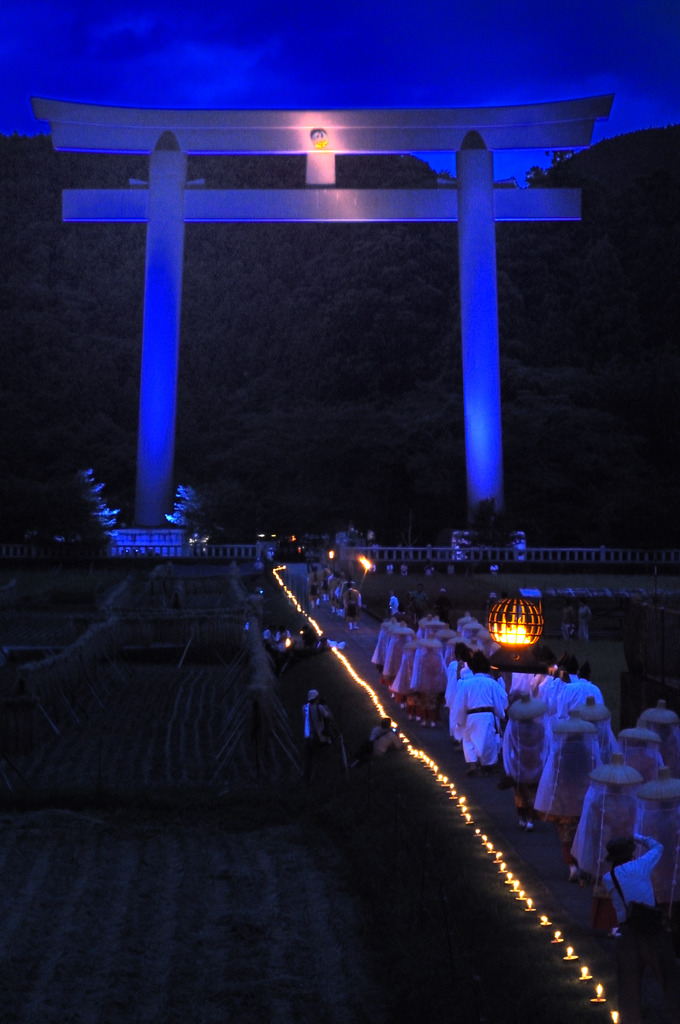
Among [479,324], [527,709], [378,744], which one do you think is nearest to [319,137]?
[479,324]

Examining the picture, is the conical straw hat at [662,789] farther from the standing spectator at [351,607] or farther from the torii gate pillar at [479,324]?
the torii gate pillar at [479,324]

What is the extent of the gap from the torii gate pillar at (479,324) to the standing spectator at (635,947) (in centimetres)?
2867

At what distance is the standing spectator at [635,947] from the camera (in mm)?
4379

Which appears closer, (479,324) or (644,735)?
(644,735)

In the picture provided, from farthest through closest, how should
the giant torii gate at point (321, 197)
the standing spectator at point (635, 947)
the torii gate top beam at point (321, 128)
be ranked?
the giant torii gate at point (321, 197) → the torii gate top beam at point (321, 128) → the standing spectator at point (635, 947)

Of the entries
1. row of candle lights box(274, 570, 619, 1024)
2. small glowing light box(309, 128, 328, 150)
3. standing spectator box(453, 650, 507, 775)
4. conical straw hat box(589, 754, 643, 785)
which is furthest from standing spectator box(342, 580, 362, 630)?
small glowing light box(309, 128, 328, 150)

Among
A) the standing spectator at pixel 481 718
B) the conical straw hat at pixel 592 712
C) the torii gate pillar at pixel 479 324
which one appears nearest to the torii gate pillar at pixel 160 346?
the torii gate pillar at pixel 479 324

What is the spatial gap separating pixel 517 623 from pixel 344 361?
135 ft

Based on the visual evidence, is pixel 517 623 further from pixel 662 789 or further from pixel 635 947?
pixel 635 947

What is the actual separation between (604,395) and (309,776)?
104 feet

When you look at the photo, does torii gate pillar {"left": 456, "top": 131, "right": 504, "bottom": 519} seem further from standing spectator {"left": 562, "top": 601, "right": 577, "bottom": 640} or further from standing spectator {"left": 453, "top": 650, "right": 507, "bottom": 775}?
standing spectator {"left": 453, "top": 650, "right": 507, "bottom": 775}

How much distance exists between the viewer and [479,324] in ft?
111

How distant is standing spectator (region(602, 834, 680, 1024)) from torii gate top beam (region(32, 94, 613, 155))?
99.1ft

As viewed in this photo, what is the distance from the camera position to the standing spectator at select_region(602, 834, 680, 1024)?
4.38 metres
